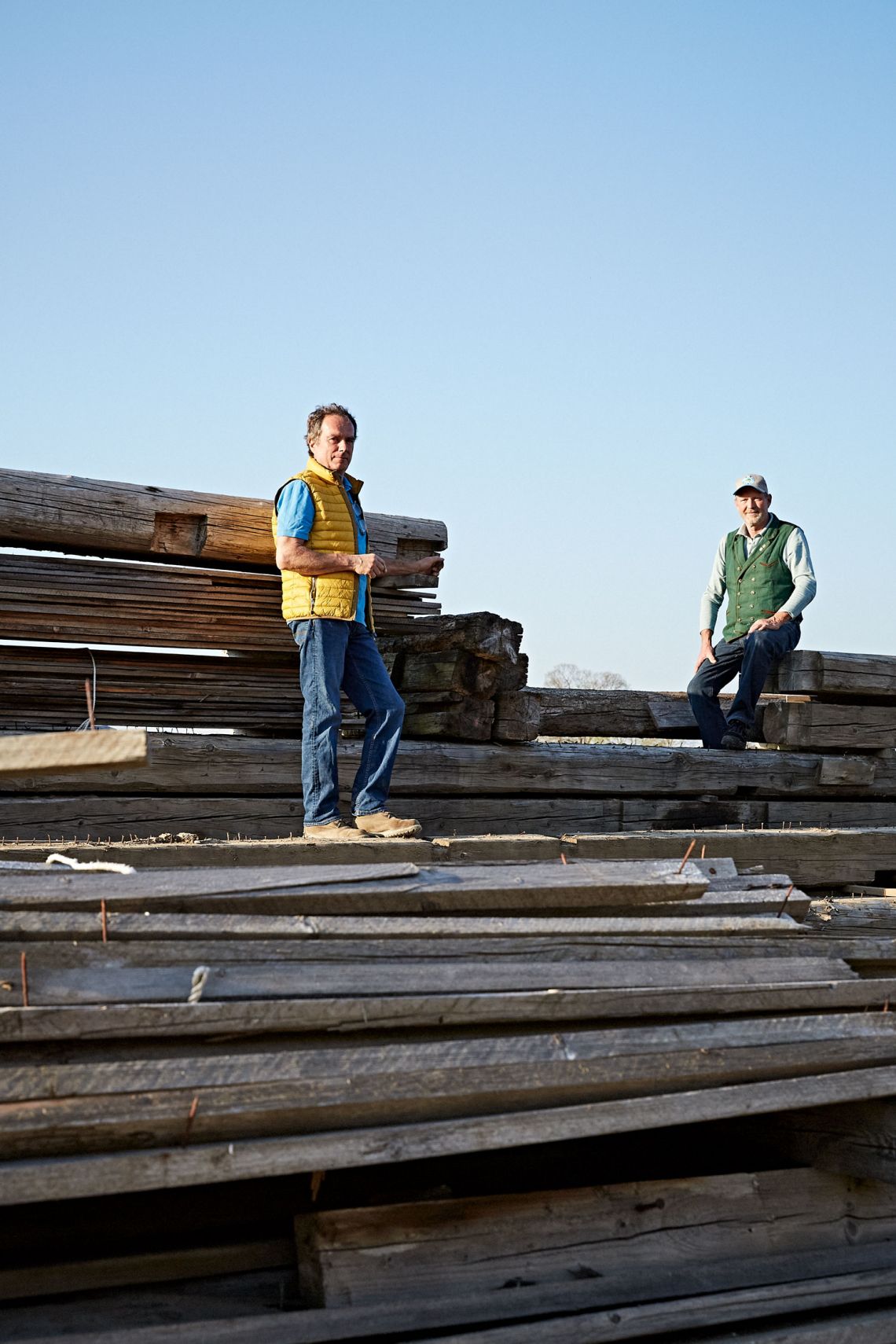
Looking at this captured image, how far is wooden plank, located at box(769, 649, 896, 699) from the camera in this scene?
8328mm

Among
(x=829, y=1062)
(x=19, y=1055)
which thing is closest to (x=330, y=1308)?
(x=19, y=1055)

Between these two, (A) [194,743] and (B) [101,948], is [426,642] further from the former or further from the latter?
(B) [101,948]

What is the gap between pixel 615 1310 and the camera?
3.76 metres

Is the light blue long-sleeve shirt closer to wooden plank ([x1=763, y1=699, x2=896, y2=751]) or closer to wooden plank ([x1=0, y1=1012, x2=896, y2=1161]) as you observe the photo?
wooden plank ([x1=763, y1=699, x2=896, y2=751])

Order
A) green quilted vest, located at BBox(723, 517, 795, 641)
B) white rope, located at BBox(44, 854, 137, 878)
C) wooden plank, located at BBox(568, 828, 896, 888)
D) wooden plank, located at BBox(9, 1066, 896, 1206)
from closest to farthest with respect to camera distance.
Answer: wooden plank, located at BBox(9, 1066, 896, 1206) < white rope, located at BBox(44, 854, 137, 878) < wooden plank, located at BBox(568, 828, 896, 888) < green quilted vest, located at BBox(723, 517, 795, 641)

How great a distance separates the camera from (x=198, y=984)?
3779 millimetres

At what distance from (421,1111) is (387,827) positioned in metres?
2.40

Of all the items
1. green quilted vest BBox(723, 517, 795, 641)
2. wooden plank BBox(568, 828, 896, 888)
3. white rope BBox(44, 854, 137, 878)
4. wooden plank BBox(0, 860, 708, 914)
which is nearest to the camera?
wooden plank BBox(0, 860, 708, 914)

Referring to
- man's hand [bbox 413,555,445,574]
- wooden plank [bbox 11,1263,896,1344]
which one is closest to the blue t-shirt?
man's hand [bbox 413,555,445,574]

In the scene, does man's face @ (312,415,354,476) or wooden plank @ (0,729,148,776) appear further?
man's face @ (312,415,354,476)

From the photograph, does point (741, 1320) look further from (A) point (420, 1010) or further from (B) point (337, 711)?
(B) point (337, 711)

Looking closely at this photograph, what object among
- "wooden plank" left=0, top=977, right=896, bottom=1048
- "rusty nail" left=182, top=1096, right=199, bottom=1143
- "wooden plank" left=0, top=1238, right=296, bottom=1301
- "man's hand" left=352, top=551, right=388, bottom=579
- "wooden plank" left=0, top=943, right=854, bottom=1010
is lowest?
"wooden plank" left=0, top=1238, right=296, bottom=1301

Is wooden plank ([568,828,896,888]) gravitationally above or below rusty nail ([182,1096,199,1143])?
above

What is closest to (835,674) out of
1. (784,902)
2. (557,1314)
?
(784,902)
